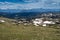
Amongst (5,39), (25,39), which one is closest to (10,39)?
(5,39)

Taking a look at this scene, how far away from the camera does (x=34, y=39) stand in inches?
1516

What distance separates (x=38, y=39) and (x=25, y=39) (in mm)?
2436

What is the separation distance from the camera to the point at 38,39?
38094 mm

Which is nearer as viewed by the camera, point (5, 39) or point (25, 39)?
point (5, 39)

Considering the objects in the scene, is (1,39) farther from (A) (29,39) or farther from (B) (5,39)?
(A) (29,39)

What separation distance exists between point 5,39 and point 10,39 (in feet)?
2.84

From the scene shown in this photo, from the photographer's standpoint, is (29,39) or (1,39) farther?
(29,39)

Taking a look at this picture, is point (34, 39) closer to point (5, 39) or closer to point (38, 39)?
point (38, 39)

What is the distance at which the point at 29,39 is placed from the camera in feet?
123

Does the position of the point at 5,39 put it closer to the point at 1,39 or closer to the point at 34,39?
the point at 1,39

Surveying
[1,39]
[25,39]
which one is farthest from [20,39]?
[1,39]

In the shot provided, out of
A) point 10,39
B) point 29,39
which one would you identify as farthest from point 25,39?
point 10,39

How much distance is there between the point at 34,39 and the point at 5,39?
594 centimetres

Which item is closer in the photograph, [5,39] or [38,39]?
[5,39]
